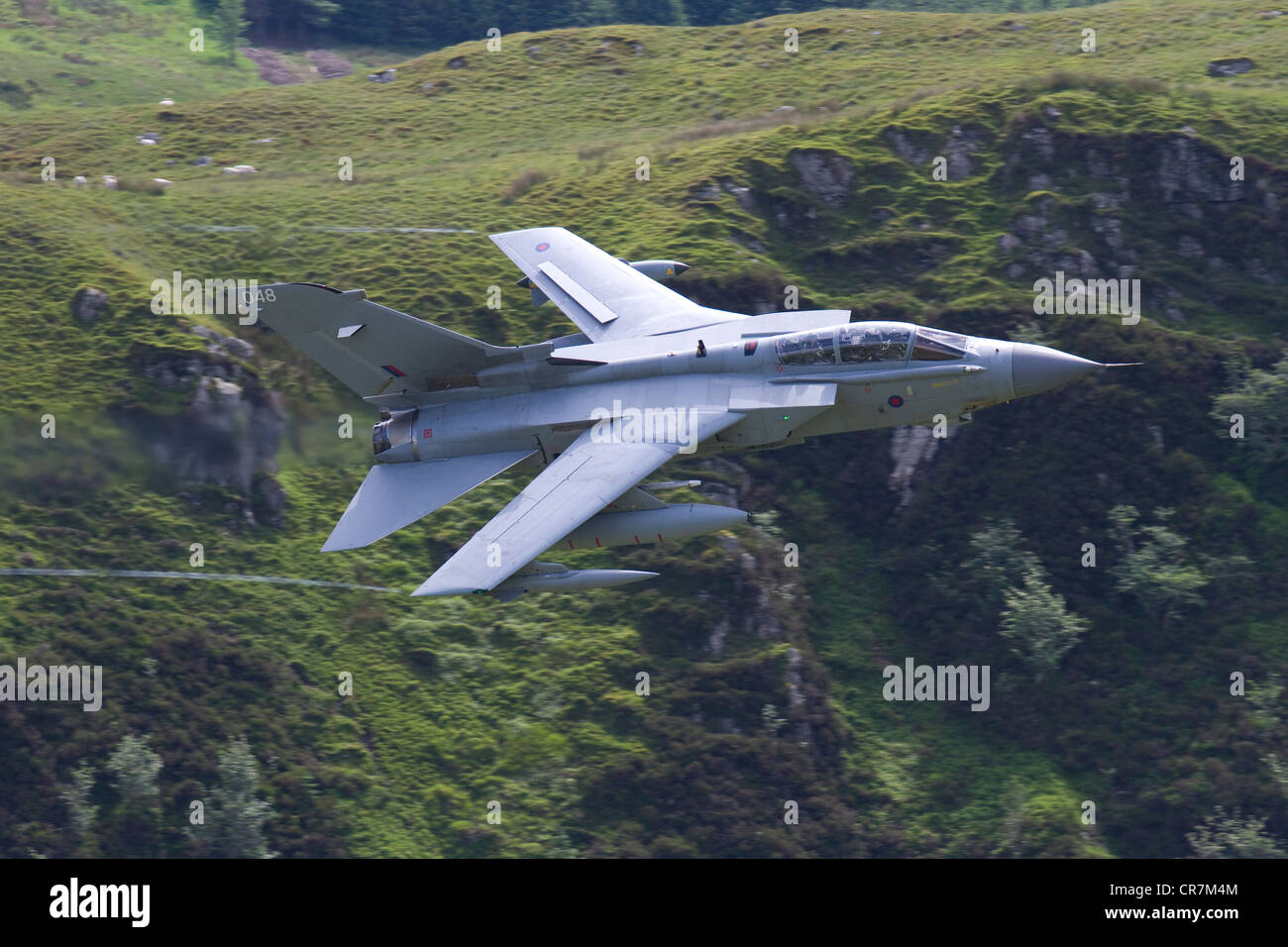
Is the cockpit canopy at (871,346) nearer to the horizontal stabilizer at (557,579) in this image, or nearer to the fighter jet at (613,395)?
the fighter jet at (613,395)

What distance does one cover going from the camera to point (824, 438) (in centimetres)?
4041

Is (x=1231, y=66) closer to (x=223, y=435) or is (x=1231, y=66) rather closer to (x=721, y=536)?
(x=721, y=536)

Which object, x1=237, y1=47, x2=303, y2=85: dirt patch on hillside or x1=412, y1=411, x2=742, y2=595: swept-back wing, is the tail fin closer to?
x1=412, y1=411, x2=742, y2=595: swept-back wing

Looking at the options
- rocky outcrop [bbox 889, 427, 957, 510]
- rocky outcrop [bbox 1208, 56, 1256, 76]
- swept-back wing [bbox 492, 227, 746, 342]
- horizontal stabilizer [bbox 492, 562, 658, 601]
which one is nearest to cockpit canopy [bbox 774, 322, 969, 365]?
swept-back wing [bbox 492, 227, 746, 342]

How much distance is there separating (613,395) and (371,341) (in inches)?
220

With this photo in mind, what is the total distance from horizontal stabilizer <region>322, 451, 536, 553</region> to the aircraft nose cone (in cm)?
1042

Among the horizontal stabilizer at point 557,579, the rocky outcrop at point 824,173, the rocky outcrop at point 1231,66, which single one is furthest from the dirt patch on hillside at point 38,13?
the horizontal stabilizer at point 557,579

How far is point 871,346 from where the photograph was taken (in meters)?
28.4

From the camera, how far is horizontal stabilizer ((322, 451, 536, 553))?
28.8m

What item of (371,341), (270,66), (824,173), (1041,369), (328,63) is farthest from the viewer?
(328,63)

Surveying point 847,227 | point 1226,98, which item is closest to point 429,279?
point 847,227

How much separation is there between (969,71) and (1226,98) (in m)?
10.1

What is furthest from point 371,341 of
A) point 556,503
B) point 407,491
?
point 556,503

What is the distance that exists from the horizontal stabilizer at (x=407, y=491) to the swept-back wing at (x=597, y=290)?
457cm
